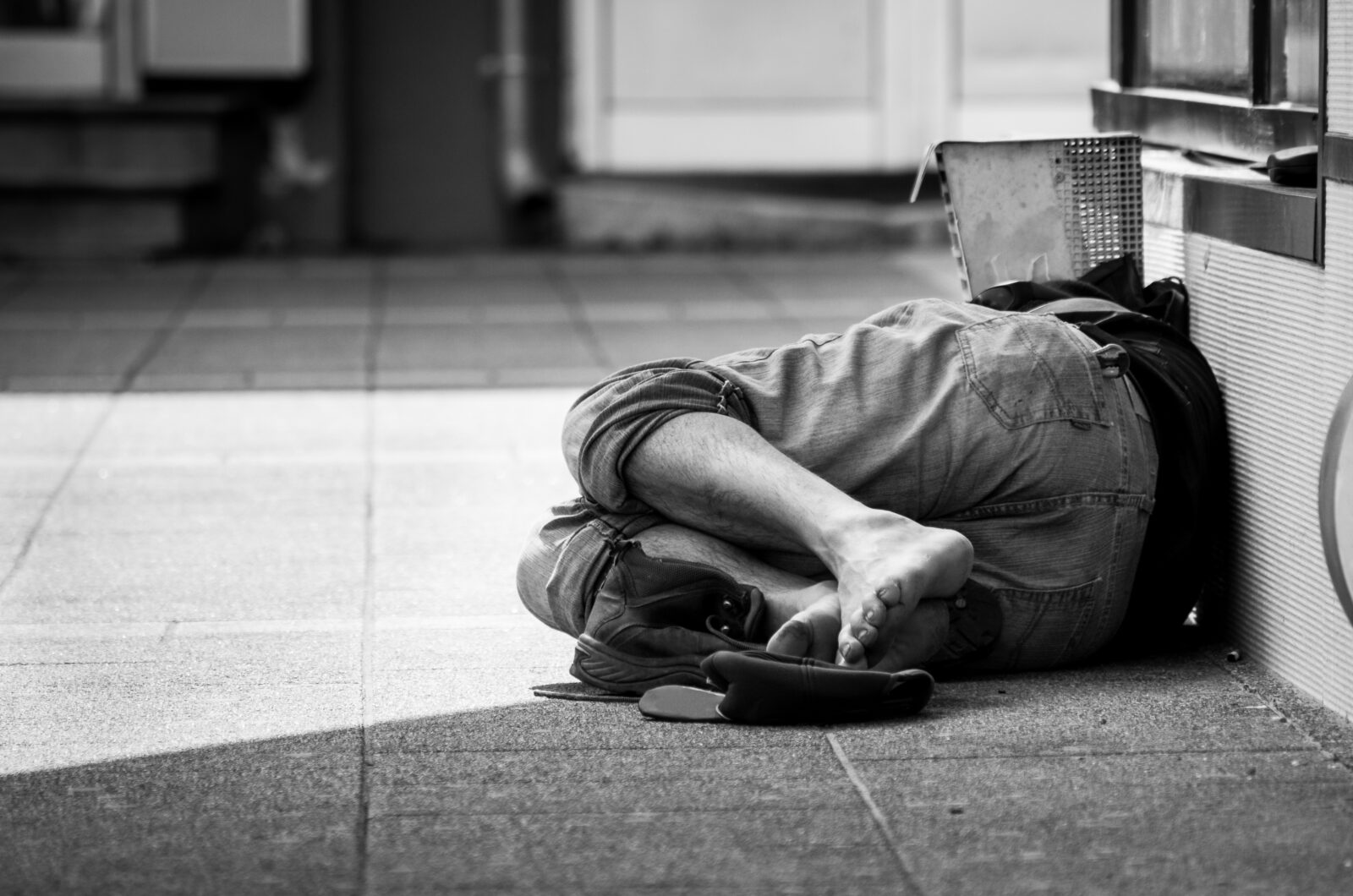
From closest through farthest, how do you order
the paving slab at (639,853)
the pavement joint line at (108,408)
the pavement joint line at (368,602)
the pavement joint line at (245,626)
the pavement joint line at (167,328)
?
the paving slab at (639,853) < the pavement joint line at (368,602) < the pavement joint line at (245,626) < the pavement joint line at (108,408) < the pavement joint line at (167,328)

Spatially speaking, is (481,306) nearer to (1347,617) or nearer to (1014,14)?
(1014,14)

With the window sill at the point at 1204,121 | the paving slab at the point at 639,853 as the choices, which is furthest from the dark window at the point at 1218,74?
the paving slab at the point at 639,853

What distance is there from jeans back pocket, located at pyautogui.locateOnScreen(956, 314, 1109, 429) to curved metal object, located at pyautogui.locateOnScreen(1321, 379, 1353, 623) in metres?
0.57

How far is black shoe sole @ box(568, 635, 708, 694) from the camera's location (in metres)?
3.54

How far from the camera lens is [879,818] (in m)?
2.88

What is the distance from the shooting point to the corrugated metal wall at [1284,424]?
11.2 ft

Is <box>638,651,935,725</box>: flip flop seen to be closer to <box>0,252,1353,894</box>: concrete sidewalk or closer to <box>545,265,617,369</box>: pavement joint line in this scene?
<box>0,252,1353,894</box>: concrete sidewalk

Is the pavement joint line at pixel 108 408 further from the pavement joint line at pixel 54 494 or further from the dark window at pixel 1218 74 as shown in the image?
the dark window at pixel 1218 74

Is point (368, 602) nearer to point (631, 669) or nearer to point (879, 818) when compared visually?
point (631, 669)

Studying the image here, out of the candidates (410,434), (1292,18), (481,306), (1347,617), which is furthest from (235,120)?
(1347,617)

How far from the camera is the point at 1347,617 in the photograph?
123 inches

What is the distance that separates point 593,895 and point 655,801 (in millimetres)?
403

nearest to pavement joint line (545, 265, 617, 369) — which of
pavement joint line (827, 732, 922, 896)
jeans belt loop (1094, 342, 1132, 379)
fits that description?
jeans belt loop (1094, 342, 1132, 379)

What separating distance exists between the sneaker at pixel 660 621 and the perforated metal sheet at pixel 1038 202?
1.16m
